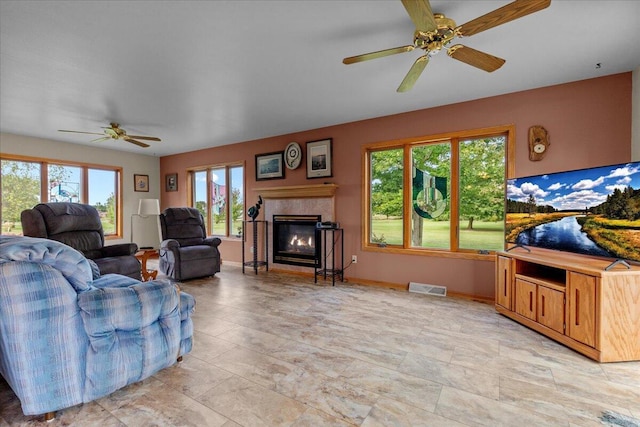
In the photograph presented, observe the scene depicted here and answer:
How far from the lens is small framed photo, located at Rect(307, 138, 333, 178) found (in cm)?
454

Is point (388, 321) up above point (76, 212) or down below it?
below

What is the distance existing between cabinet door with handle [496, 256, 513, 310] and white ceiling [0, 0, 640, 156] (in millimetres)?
1894

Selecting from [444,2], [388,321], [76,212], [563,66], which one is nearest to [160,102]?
[76,212]

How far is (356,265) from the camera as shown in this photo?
4332 millimetres

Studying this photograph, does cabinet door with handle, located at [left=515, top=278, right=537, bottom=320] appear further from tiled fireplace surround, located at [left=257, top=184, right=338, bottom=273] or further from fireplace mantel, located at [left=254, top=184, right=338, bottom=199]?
fireplace mantel, located at [left=254, top=184, right=338, bottom=199]

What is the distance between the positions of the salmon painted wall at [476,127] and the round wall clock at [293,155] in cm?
11

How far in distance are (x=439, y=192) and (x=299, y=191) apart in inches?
84.6

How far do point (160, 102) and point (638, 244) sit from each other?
4791 millimetres

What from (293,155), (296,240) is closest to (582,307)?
(296,240)

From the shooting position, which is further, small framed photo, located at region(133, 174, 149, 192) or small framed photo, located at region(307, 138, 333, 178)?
small framed photo, located at region(133, 174, 149, 192)

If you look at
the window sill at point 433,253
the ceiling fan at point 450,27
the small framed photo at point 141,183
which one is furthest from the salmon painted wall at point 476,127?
the small framed photo at point 141,183

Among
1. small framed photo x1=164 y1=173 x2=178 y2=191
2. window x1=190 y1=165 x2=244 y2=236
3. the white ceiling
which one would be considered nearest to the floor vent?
the white ceiling

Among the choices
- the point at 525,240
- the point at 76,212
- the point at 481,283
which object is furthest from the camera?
the point at 76,212

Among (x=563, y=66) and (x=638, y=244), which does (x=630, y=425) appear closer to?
(x=638, y=244)
